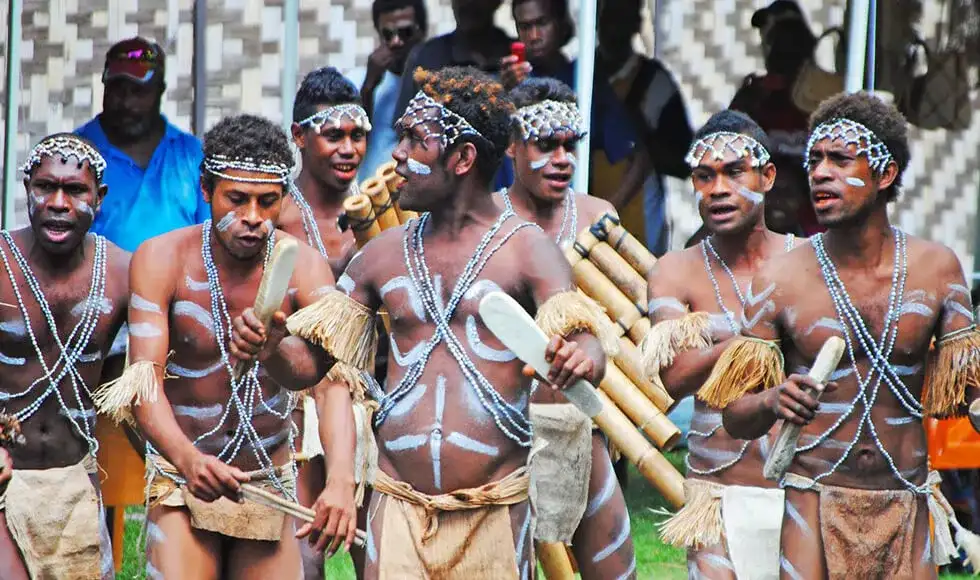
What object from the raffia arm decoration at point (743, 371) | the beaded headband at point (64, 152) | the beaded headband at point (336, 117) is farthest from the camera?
the beaded headband at point (336, 117)

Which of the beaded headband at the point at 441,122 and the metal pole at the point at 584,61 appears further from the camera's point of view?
the metal pole at the point at 584,61

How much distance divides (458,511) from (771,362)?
116 centimetres

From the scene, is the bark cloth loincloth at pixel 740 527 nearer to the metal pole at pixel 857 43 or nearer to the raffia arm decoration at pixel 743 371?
the raffia arm decoration at pixel 743 371

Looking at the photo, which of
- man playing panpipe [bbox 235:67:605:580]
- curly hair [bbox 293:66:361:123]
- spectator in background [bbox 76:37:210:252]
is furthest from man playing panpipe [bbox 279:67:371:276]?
man playing panpipe [bbox 235:67:605:580]

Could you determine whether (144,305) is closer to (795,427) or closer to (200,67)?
(795,427)

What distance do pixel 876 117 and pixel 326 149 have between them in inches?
127

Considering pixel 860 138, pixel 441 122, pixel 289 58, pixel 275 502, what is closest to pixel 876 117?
pixel 860 138

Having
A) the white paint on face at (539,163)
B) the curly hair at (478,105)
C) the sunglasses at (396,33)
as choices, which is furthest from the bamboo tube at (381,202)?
the sunglasses at (396,33)

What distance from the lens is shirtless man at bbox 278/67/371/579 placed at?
A: 875cm

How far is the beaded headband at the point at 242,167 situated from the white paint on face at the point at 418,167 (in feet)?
2.55

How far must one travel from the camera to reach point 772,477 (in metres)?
6.27

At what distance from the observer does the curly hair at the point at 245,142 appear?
6977mm

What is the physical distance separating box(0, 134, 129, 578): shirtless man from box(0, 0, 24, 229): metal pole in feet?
8.04

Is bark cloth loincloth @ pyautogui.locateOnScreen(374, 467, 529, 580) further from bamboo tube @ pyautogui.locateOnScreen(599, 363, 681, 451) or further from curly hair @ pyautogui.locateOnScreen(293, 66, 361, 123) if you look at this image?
curly hair @ pyautogui.locateOnScreen(293, 66, 361, 123)
